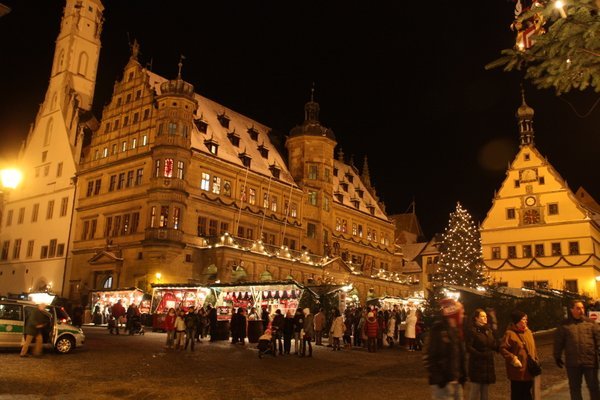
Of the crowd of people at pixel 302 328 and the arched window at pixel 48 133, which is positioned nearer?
the crowd of people at pixel 302 328

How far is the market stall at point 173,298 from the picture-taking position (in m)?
32.0

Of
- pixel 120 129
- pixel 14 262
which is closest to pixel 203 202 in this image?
pixel 120 129

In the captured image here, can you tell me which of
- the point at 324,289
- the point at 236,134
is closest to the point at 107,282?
the point at 236,134

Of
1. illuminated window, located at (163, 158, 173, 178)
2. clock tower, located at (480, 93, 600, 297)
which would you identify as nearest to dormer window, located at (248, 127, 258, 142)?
illuminated window, located at (163, 158, 173, 178)

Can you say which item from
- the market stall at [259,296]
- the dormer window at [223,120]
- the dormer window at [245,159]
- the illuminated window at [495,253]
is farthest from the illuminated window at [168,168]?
the illuminated window at [495,253]

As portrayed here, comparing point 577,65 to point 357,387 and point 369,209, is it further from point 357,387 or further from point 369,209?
point 369,209

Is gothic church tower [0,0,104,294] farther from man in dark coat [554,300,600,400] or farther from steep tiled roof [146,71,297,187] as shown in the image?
man in dark coat [554,300,600,400]

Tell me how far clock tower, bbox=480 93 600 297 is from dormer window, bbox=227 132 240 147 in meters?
26.7

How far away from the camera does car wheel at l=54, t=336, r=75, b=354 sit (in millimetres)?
18703

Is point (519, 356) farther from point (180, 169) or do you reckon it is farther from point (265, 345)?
point (180, 169)

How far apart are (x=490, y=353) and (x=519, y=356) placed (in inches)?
17.1

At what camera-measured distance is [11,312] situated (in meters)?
18.5

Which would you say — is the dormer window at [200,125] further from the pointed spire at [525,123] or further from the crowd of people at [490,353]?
the crowd of people at [490,353]

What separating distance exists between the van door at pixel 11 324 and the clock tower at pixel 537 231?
44.3m
